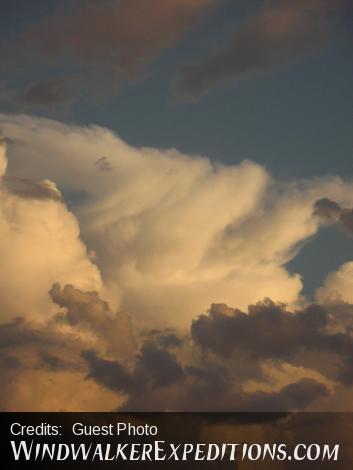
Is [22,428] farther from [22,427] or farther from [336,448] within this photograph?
[336,448]

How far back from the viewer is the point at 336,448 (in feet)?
375

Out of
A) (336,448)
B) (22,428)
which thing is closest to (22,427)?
(22,428)

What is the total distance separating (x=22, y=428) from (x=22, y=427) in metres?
1.61

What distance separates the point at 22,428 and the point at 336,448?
14044cm

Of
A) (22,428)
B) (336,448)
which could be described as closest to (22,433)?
(22,428)

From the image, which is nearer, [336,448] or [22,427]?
[336,448]

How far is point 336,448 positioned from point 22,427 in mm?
141462

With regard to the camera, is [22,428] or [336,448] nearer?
[336,448]

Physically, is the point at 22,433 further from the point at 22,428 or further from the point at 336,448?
the point at 336,448

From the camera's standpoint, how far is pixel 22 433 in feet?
456

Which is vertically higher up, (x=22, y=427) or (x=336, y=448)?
(x=22, y=427)

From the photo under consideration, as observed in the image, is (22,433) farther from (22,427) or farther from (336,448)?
(336,448)

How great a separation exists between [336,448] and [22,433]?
452 feet

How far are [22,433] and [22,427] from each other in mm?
5809
